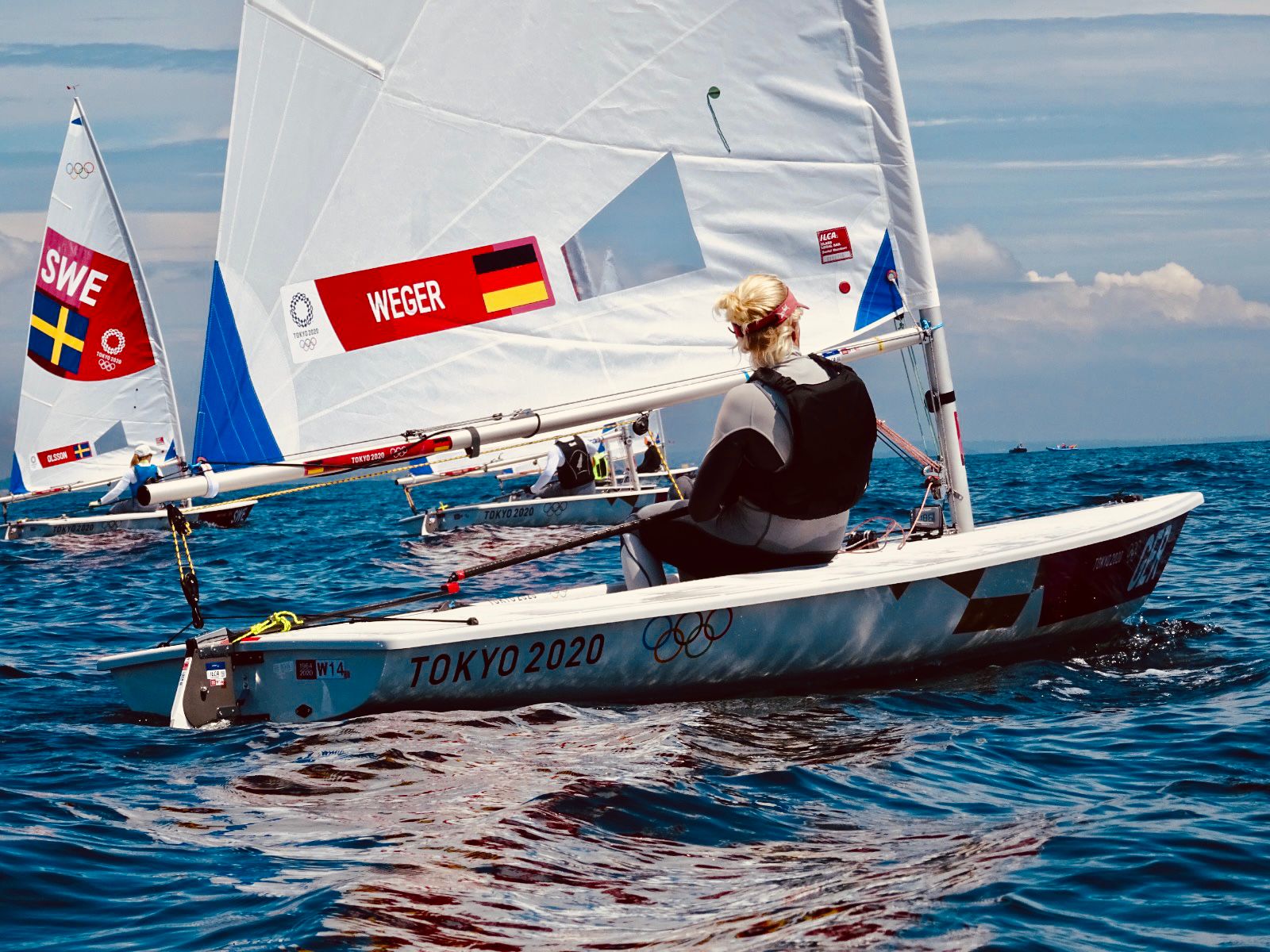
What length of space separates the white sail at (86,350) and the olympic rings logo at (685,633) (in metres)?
18.3

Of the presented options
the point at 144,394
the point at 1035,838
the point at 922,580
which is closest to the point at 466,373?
the point at 922,580

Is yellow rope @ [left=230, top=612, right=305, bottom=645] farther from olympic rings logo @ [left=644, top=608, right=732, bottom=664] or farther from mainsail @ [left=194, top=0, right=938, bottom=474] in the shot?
olympic rings logo @ [left=644, top=608, right=732, bottom=664]

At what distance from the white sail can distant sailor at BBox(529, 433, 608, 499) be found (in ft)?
24.6

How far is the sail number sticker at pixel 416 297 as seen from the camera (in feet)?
21.2

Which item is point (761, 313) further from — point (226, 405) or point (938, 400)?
point (226, 405)

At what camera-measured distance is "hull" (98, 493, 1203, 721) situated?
511 centimetres

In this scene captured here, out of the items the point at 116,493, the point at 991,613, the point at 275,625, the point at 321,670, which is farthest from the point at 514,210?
the point at 116,493

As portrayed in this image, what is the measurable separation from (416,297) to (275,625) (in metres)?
1.80

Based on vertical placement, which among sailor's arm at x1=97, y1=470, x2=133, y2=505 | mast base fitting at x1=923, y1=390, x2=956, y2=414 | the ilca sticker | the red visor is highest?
sailor's arm at x1=97, y1=470, x2=133, y2=505

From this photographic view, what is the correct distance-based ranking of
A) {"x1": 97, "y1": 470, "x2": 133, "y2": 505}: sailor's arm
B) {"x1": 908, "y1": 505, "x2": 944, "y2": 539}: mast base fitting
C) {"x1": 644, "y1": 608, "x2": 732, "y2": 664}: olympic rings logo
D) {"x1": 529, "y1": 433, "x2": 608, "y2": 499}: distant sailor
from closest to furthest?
{"x1": 644, "y1": 608, "x2": 732, "y2": 664}: olympic rings logo → {"x1": 908, "y1": 505, "x2": 944, "y2": 539}: mast base fitting → {"x1": 529, "y1": 433, "x2": 608, "y2": 499}: distant sailor → {"x1": 97, "y1": 470, "x2": 133, "y2": 505}: sailor's arm

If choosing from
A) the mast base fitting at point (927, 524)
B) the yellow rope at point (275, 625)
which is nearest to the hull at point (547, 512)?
the mast base fitting at point (927, 524)

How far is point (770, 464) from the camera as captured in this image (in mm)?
5312

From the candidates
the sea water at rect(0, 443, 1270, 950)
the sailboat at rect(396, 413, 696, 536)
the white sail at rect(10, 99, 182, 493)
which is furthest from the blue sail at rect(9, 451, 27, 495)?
the sea water at rect(0, 443, 1270, 950)

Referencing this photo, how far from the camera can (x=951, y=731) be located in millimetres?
4918
